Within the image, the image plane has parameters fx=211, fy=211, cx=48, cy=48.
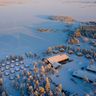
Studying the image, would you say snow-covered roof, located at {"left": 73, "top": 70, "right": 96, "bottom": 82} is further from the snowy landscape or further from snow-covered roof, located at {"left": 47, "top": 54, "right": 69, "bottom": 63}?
snow-covered roof, located at {"left": 47, "top": 54, "right": 69, "bottom": 63}

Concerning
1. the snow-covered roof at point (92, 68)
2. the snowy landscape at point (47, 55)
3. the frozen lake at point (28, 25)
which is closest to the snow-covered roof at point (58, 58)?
the snowy landscape at point (47, 55)

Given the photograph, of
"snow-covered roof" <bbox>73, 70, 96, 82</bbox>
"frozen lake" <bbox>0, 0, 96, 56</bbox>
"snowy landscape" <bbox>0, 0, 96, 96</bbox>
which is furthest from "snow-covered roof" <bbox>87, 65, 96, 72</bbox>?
"frozen lake" <bbox>0, 0, 96, 56</bbox>

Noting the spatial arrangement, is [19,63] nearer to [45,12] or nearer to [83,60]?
[83,60]

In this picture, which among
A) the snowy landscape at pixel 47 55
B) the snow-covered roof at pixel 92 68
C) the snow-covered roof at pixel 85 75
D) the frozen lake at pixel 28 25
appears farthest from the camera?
the frozen lake at pixel 28 25

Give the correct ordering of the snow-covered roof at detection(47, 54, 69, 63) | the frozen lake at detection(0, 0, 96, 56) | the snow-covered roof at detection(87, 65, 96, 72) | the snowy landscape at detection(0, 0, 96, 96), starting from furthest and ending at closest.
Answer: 1. the frozen lake at detection(0, 0, 96, 56)
2. the snow-covered roof at detection(47, 54, 69, 63)
3. the snow-covered roof at detection(87, 65, 96, 72)
4. the snowy landscape at detection(0, 0, 96, 96)

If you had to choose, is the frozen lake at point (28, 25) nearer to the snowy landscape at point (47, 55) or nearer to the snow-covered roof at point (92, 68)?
the snowy landscape at point (47, 55)

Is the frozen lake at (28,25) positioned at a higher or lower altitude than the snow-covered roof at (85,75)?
higher

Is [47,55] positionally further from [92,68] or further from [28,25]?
[28,25]

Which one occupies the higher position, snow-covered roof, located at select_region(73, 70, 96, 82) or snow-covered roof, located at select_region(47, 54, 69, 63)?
snow-covered roof, located at select_region(47, 54, 69, 63)
